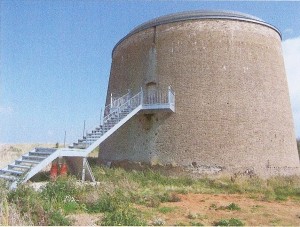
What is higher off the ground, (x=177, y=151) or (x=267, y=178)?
(x=177, y=151)

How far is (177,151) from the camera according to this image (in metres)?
16.0

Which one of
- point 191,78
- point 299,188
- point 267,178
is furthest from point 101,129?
point 299,188

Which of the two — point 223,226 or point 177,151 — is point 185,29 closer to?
point 177,151

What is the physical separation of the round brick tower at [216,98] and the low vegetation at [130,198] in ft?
3.78

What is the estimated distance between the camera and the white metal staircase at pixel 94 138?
37.2 feet

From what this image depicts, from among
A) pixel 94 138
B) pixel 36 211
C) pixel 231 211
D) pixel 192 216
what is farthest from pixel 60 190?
pixel 231 211

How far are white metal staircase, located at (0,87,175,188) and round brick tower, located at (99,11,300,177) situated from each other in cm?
69

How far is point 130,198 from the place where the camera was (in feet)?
34.0

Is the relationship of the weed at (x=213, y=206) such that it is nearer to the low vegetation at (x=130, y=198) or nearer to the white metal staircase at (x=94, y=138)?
the low vegetation at (x=130, y=198)

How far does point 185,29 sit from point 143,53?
288 cm

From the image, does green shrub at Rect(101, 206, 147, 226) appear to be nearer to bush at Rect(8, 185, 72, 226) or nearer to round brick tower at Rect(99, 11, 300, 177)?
bush at Rect(8, 185, 72, 226)

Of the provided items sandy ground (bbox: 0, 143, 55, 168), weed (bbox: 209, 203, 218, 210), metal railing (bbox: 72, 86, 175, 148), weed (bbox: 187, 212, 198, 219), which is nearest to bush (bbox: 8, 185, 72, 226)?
weed (bbox: 187, 212, 198, 219)

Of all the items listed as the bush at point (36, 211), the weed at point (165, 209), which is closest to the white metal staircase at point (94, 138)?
the bush at point (36, 211)

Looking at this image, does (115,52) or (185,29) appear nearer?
(185,29)
